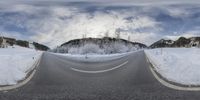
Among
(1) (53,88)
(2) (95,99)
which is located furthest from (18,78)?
(2) (95,99)

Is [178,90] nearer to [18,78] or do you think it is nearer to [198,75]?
[198,75]

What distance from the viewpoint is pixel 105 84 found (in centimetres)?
1251

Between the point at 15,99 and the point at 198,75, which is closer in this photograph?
the point at 15,99

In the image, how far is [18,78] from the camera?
13.7 m

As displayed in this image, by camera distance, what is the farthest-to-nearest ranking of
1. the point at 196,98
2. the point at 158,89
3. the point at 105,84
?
the point at 105,84, the point at 158,89, the point at 196,98

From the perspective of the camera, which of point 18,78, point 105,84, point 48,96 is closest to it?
point 48,96

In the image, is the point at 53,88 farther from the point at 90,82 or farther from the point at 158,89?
the point at 158,89

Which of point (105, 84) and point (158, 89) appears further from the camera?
point (105, 84)

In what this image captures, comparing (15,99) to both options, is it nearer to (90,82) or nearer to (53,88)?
(53,88)

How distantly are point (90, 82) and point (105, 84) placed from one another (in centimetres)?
76

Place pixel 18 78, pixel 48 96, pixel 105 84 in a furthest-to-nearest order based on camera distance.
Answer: pixel 18 78 < pixel 105 84 < pixel 48 96

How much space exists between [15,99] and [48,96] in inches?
31.4

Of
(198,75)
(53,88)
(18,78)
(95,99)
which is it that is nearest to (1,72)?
(18,78)

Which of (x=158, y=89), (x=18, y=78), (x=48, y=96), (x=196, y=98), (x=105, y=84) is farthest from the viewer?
(x=18, y=78)
